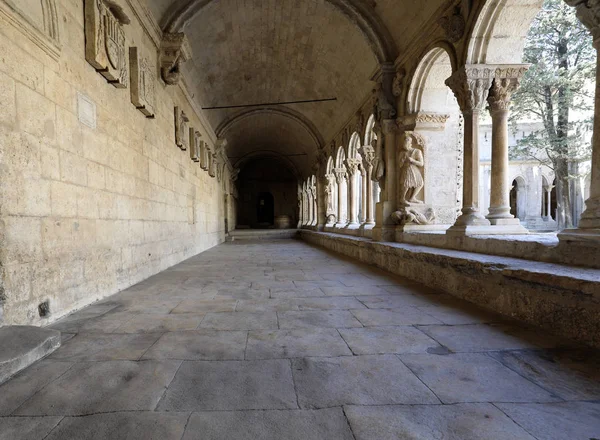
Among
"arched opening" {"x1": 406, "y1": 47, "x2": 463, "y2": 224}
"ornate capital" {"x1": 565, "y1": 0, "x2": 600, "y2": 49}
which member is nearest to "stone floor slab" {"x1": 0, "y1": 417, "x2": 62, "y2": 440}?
"ornate capital" {"x1": 565, "y1": 0, "x2": 600, "y2": 49}

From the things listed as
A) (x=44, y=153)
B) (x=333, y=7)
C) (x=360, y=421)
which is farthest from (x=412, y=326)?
(x=333, y=7)

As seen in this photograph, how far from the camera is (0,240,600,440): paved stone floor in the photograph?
1.31 meters

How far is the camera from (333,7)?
645 centimetres

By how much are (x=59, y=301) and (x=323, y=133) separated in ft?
37.7

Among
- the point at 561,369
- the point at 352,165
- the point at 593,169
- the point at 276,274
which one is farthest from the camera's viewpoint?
the point at 352,165

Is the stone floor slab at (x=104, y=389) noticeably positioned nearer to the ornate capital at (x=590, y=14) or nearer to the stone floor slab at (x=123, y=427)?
the stone floor slab at (x=123, y=427)

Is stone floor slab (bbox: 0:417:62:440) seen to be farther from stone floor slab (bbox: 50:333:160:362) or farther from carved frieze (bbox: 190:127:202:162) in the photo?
carved frieze (bbox: 190:127:202:162)

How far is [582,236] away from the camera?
98.9 inches

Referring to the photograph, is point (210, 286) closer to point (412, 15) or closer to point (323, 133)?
point (412, 15)

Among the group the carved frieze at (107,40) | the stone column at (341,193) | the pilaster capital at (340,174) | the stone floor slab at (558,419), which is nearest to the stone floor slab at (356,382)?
the stone floor slab at (558,419)

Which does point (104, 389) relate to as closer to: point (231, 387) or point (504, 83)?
point (231, 387)

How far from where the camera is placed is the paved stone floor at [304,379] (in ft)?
4.30

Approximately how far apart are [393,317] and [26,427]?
7.79ft

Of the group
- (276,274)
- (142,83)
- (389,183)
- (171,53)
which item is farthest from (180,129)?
(389,183)
